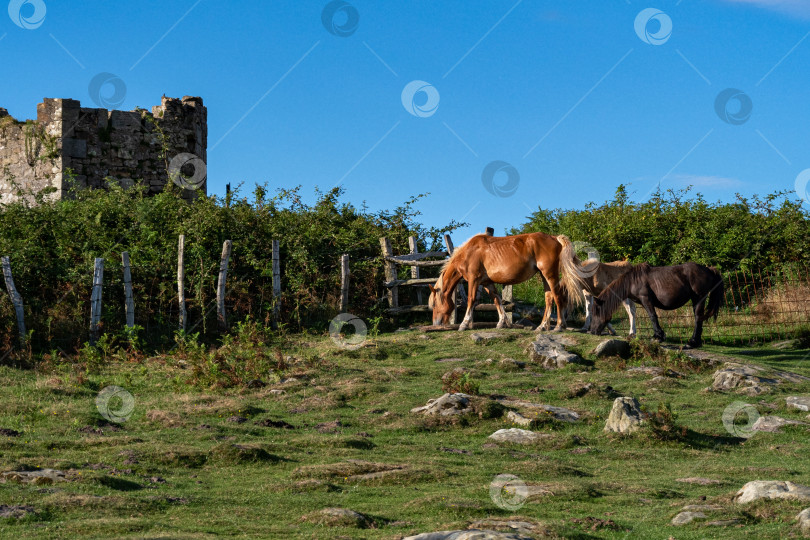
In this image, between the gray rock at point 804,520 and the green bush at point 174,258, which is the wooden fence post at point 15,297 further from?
the gray rock at point 804,520

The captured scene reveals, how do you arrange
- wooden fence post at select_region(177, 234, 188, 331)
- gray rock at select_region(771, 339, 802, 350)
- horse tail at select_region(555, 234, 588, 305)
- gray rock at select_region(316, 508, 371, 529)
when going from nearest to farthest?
1. gray rock at select_region(316, 508, 371, 529)
2. horse tail at select_region(555, 234, 588, 305)
3. wooden fence post at select_region(177, 234, 188, 331)
4. gray rock at select_region(771, 339, 802, 350)

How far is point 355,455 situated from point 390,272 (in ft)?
43.2

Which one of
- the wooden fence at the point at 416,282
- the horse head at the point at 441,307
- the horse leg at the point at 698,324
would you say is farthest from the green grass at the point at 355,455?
the wooden fence at the point at 416,282

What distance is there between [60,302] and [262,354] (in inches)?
240

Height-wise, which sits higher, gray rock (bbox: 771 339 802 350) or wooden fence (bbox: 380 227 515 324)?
wooden fence (bbox: 380 227 515 324)

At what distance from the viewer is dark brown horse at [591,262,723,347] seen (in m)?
18.8

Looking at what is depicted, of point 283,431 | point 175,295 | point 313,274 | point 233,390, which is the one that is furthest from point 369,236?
point 283,431

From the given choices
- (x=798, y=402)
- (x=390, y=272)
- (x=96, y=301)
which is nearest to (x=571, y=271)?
(x=390, y=272)

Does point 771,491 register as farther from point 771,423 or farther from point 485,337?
point 485,337

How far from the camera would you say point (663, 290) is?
18.8 m

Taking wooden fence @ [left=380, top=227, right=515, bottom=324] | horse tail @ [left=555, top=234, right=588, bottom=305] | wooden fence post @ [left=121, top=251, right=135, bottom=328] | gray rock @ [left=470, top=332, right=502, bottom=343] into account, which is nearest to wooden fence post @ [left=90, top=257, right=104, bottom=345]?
wooden fence post @ [left=121, top=251, right=135, bottom=328]

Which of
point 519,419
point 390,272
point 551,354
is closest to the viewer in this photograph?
point 519,419

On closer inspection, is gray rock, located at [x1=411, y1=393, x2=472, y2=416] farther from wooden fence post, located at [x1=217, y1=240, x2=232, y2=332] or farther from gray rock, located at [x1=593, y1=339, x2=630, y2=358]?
wooden fence post, located at [x1=217, y1=240, x2=232, y2=332]

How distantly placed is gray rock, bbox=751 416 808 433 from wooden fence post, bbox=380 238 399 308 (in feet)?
39.0
